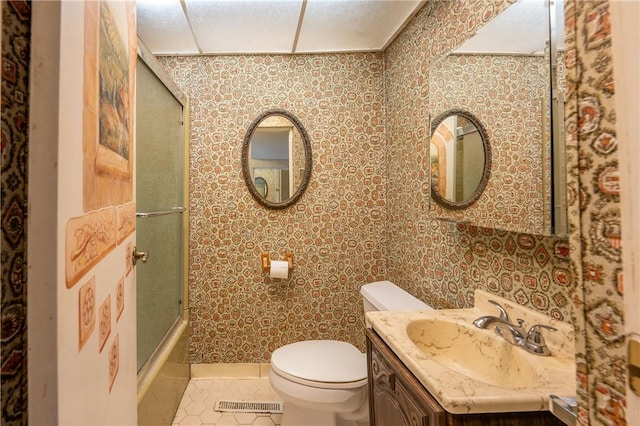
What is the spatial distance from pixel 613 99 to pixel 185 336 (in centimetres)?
231

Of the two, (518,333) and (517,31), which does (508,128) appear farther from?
(518,333)

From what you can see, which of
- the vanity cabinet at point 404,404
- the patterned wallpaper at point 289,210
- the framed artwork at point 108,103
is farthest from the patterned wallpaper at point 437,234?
the framed artwork at point 108,103

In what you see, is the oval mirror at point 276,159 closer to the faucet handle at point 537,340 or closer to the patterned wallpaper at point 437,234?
the patterned wallpaper at point 437,234

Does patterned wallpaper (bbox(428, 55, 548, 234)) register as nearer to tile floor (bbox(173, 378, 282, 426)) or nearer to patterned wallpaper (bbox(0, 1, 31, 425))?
patterned wallpaper (bbox(0, 1, 31, 425))

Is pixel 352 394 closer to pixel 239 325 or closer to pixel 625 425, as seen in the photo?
pixel 239 325

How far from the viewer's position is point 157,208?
1712 mm

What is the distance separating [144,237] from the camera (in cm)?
155

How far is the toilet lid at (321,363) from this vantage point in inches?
58.6

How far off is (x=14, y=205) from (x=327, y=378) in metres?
1.34

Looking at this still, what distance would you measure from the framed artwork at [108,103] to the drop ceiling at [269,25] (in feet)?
3.03

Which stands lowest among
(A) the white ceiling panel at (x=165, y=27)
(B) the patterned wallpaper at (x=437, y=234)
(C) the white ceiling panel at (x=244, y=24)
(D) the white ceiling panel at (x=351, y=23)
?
(B) the patterned wallpaper at (x=437, y=234)

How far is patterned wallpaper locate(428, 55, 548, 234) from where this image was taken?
39.6 inches

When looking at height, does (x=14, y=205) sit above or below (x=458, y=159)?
below

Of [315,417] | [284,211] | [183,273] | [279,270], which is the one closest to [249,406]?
[315,417]
